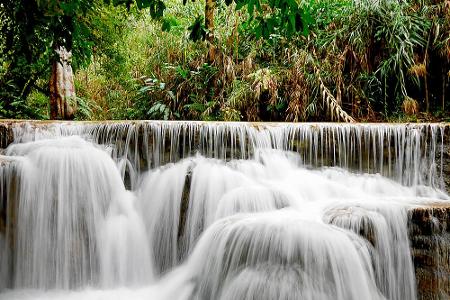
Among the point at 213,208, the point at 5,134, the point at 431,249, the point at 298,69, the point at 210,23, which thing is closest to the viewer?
the point at 431,249

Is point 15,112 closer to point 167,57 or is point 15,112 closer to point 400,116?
point 167,57

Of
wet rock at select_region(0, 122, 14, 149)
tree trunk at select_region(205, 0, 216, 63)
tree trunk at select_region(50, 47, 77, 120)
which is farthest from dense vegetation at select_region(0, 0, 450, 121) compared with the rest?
wet rock at select_region(0, 122, 14, 149)

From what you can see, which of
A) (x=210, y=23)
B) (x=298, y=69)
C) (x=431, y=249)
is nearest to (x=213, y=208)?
(x=431, y=249)

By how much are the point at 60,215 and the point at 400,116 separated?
21.5 ft

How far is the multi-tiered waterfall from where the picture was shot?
3496 mm

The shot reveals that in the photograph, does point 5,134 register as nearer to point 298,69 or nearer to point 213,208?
point 213,208

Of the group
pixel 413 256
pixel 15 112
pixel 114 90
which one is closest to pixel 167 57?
pixel 114 90

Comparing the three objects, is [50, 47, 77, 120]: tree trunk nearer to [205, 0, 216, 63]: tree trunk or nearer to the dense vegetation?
the dense vegetation

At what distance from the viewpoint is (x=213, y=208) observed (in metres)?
4.92

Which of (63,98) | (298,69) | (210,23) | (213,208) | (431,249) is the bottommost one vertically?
(431,249)

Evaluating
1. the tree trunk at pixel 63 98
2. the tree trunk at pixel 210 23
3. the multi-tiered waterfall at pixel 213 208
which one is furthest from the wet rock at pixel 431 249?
the tree trunk at pixel 63 98

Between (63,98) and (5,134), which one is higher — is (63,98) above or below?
above

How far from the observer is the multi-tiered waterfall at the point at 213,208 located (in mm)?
3496

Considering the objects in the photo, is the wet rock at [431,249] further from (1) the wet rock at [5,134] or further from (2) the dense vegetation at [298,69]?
(1) the wet rock at [5,134]
